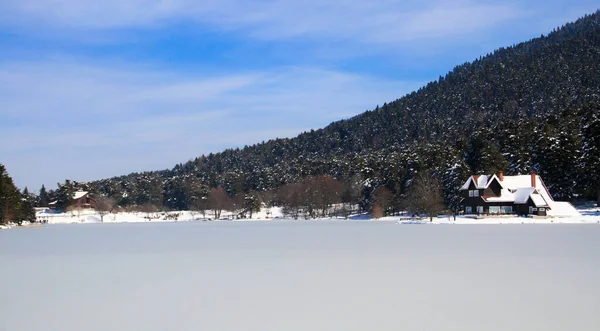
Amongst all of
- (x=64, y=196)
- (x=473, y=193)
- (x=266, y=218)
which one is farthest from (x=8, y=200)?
(x=473, y=193)

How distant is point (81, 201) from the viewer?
331 feet

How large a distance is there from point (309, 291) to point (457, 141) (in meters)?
69.5

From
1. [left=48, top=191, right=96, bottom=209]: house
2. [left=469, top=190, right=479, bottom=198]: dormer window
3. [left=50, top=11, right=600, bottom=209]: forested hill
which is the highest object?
[left=50, top=11, right=600, bottom=209]: forested hill

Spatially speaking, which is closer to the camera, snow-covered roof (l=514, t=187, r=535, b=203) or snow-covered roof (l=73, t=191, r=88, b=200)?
snow-covered roof (l=514, t=187, r=535, b=203)

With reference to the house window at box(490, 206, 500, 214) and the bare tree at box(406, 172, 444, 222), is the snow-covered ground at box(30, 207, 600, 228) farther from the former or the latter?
the house window at box(490, 206, 500, 214)

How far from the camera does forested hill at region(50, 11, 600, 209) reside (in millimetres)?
62531

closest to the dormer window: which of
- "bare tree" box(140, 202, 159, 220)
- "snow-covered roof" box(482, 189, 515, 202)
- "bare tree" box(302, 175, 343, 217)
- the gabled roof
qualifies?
the gabled roof

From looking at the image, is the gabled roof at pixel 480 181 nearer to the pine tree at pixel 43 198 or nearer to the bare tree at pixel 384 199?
the bare tree at pixel 384 199

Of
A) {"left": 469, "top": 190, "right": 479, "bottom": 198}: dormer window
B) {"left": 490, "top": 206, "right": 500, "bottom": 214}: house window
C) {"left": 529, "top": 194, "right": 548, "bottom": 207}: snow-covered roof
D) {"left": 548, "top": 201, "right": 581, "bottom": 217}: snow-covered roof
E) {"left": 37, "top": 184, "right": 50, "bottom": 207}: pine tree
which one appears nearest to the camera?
{"left": 548, "top": 201, "right": 581, "bottom": 217}: snow-covered roof

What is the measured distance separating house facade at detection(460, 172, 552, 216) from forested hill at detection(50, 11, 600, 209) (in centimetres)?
241

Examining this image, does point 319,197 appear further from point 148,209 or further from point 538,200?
point 148,209

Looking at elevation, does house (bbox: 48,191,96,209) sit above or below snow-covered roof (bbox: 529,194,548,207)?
above

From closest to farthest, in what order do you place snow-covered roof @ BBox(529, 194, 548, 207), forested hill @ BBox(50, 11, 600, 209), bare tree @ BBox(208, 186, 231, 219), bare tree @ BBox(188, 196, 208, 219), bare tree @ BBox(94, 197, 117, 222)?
snow-covered roof @ BBox(529, 194, 548, 207) → forested hill @ BBox(50, 11, 600, 209) → bare tree @ BBox(94, 197, 117, 222) → bare tree @ BBox(208, 186, 231, 219) → bare tree @ BBox(188, 196, 208, 219)

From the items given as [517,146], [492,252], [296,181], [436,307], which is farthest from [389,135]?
[436,307]
